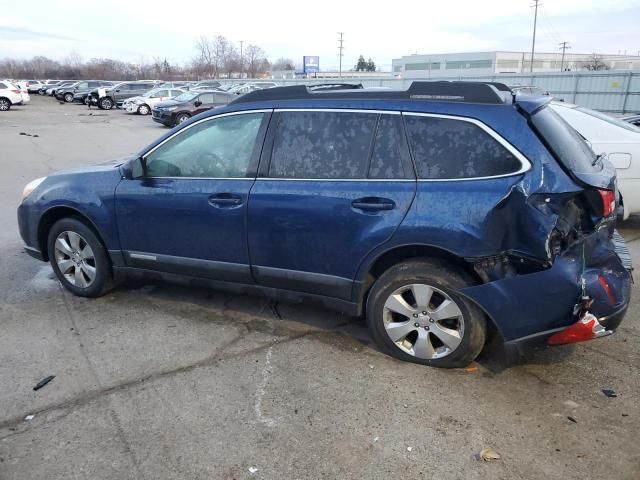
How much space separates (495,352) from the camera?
3.74m

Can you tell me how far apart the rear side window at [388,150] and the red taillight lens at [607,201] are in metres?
1.19

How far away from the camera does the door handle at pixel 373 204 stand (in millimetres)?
3389

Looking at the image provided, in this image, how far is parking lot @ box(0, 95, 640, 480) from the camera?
2691 mm

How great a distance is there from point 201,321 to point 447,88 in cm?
257

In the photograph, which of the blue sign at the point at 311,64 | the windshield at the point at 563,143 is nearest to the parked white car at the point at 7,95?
the windshield at the point at 563,143

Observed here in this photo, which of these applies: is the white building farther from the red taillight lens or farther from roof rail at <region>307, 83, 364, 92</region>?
the red taillight lens

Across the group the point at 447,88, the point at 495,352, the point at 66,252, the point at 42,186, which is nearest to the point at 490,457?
the point at 495,352

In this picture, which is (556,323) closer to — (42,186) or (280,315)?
(280,315)

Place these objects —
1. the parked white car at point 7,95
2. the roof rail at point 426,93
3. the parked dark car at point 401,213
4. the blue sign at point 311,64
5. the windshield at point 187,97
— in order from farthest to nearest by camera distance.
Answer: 1. the blue sign at point 311,64
2. the parked white car at point 7,95
3. the windshield at point 187,97
4. the roof rail at point 426,93
5. the parked dark car at point 401,213

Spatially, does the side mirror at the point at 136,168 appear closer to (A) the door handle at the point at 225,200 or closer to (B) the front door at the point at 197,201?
(B) the front door at the point at 197,201

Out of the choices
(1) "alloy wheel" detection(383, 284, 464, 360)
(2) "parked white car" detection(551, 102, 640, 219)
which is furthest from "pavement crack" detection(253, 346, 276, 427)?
(2) "parked white car" detection(551, 102, 640, 219)

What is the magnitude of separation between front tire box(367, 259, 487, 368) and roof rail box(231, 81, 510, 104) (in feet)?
3.45

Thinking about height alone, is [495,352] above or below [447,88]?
below

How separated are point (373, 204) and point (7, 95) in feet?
123
